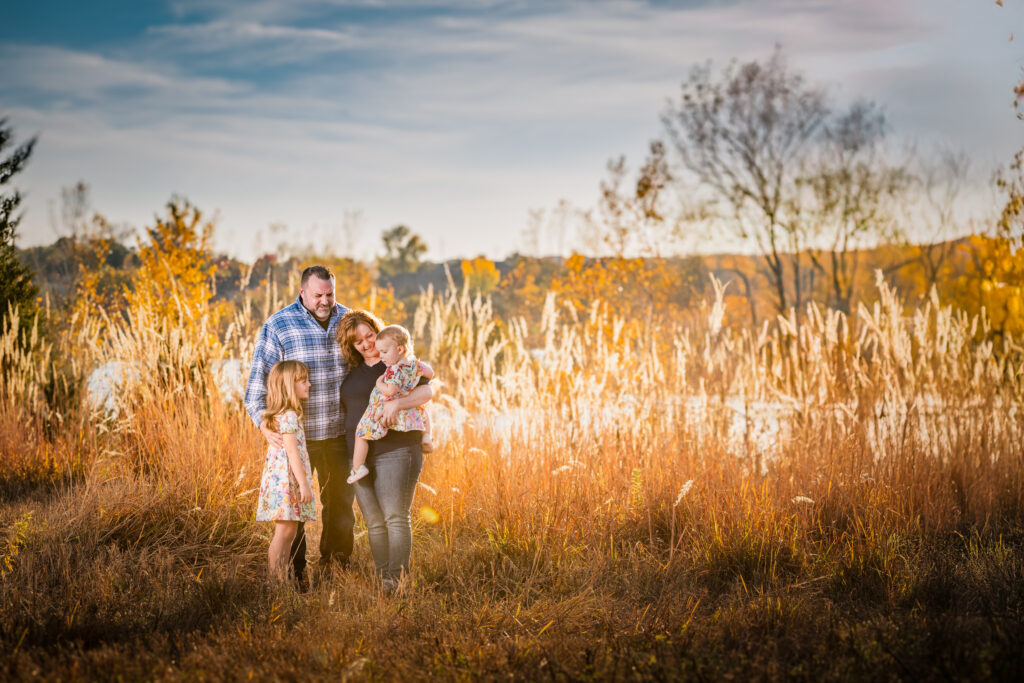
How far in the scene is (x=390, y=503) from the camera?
149 inches

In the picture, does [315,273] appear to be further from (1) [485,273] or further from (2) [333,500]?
(1) [485,273]

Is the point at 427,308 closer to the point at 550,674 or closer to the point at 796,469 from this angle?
the point at 796,469

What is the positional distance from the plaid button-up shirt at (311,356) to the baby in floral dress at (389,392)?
32 centimetres

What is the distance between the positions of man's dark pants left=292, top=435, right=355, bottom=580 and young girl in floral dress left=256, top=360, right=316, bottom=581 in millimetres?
251

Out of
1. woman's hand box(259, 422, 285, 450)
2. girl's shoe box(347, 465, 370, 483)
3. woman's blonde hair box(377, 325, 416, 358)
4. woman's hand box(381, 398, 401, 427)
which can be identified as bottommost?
girl's shoe box(347, 465, 370, 483)

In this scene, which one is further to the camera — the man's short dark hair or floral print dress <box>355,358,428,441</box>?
the man's short dark hair

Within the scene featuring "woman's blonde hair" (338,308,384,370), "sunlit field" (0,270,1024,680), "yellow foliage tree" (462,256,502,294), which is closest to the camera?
"sunlit field" (0,270,1024,680)

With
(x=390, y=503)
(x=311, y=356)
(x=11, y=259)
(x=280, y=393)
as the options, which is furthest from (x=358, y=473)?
(x=11, y=259)

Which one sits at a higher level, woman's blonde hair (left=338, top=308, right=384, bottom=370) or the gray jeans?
woman's blonde hair (left=338, top=308, right=384, bottom=370)

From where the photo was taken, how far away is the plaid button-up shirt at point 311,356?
398cm

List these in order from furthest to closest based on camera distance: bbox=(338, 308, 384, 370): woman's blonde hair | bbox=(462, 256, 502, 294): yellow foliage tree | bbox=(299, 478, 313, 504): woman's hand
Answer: bbox=(462, 256, 502, 294): yellow foliage tree → bbox=(338, 308, 384, 370): woman's blonde hair → bbox=(299, 478, 313, 504): woman's hand

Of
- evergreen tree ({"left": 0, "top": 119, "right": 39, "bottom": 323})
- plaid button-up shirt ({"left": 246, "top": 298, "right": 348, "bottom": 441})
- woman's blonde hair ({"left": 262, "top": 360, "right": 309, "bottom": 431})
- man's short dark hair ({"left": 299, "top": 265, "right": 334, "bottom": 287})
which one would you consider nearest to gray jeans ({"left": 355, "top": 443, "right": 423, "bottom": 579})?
plaid button-up shirt ({"left": 246, "top": 298, "right": 348, "bottom": 441})

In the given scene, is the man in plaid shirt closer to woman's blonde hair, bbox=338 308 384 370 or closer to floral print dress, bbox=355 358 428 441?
woman's blonde hair, bbox=338 308 384 370

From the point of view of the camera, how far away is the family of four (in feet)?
12.2
